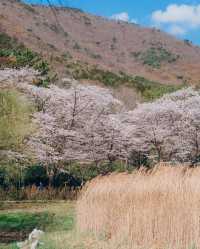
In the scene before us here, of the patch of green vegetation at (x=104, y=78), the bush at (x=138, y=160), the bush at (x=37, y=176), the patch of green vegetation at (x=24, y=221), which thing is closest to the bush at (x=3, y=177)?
the bush at (x=37, y=176)

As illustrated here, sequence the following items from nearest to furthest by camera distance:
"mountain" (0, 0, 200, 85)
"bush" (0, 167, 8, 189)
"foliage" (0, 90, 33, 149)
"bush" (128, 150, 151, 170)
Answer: "foliage" (0, 90, 33, 149) < "bush" (0, 167, 8, 189) < "bush" (128, 150, 151, 170) < "mountain" (0, 0, 200, 85)

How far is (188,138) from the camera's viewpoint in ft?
115

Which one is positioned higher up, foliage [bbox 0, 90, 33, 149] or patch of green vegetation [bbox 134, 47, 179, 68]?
patch of green vegetation [bbox 134, 47, 179, 68]

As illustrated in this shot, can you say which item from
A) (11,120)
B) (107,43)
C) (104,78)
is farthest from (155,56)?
(11,120)

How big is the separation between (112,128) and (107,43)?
121873mm

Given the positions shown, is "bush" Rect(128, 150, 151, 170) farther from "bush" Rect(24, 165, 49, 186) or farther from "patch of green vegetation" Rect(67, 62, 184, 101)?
"patch of green vegetation" Rect(67, 62, 184, 101)

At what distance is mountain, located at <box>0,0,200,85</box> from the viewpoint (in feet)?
A: 360

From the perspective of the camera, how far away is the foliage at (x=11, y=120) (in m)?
23.9

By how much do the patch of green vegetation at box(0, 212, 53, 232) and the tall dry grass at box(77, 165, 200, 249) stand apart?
3.40 m

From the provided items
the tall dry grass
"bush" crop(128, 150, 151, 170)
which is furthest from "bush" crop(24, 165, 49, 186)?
the tall dry grass

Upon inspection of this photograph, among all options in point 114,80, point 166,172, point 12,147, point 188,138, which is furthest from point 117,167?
point 114,80

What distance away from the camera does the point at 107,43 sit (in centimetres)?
15475

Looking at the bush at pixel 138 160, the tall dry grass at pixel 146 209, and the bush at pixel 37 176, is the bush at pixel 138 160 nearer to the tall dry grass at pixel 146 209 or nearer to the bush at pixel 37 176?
the bush at pixel 37 176

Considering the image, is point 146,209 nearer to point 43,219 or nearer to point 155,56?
point 43,219
